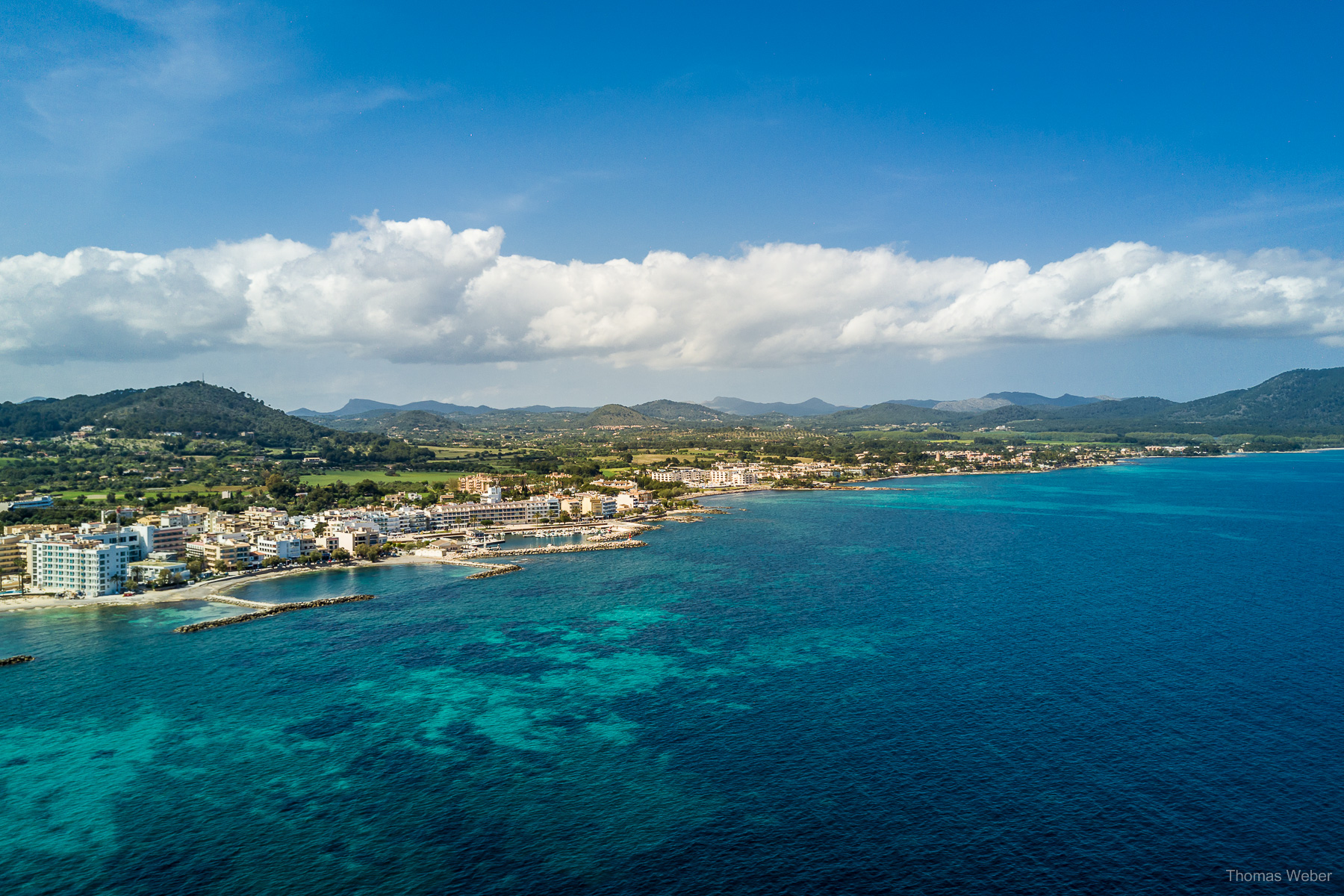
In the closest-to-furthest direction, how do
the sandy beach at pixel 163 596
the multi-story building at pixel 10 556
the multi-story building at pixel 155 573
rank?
the sandy beach at pixel 163 596
the multi-story building at pixel 155 573
the multi-story building at pixel 10 556

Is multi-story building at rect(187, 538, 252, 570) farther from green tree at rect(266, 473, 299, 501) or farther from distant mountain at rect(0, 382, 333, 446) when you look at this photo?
distant mountain at rect(0, 382, 333, 446)

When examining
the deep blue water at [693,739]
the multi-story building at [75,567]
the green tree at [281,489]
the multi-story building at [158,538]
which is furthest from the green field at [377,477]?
the deep blue water at [693,739]

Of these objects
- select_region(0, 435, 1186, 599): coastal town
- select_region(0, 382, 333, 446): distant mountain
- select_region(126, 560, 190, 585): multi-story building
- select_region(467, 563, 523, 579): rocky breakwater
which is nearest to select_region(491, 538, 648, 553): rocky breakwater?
select_region(0, 435, 1186, 599): coastal town

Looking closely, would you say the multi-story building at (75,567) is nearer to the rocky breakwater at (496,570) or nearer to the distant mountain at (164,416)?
the rocky breakwater at (496,570)

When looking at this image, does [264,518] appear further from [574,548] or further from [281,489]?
[574,548]

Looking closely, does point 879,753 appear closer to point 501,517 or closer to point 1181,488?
point 501,517

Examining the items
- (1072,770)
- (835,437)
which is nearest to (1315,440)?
(835,437)
